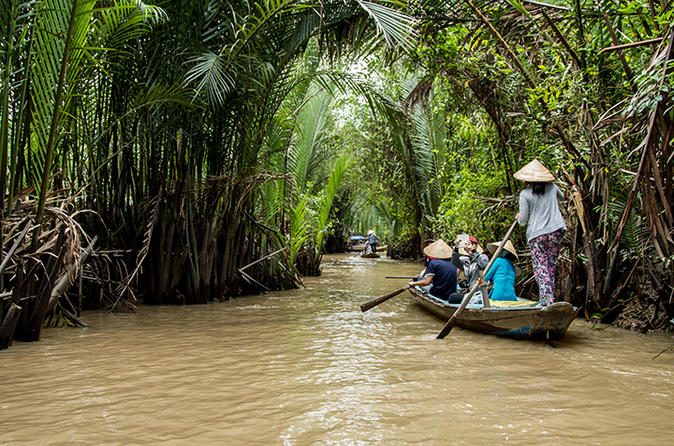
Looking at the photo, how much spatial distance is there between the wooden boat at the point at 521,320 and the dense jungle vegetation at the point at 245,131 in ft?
3.49

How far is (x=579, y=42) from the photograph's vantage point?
Answer: 703 cm

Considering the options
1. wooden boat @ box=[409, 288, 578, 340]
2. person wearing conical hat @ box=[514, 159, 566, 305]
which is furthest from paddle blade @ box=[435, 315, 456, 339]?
person wearing conical hat @ box=[514, 159, 566, 305]

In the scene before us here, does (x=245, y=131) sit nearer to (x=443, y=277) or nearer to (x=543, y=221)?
(x=443, y=277)

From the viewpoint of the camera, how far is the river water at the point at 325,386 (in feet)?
10.8

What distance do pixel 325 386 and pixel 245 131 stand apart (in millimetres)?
4984

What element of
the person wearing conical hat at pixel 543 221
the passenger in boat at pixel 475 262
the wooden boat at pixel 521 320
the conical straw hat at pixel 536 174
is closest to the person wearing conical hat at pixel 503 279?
the passenger in boat at pixel 475 262

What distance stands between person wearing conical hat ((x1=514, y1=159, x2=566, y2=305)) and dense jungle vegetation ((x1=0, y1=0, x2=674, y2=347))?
1.53ft

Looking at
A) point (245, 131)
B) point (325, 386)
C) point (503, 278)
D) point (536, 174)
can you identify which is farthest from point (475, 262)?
point (325, 386)

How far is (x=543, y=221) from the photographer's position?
21.6 ft

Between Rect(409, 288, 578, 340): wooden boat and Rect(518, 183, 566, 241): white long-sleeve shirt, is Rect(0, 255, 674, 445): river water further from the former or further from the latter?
Rect(518, 183, 566, 241): white long-sleeve shirt

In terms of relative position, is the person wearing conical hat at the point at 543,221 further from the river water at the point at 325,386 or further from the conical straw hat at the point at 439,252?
the conical straw hat at the point at 439,252

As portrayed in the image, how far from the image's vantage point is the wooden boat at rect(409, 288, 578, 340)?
18.6 ft

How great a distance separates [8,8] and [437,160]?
521 inches

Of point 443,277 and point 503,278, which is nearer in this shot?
point 503,278
